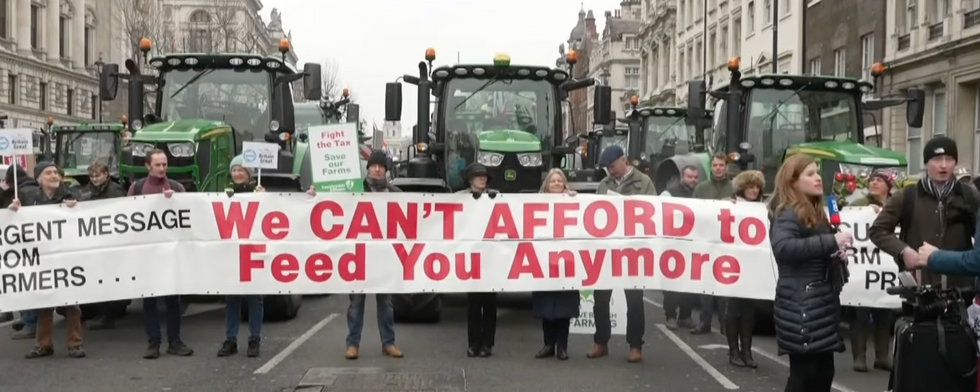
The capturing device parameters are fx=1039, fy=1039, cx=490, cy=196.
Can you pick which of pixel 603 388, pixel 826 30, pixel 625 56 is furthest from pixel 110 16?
pixel 603 388

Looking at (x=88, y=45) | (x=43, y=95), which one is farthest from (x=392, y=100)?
(x=88, y=45)

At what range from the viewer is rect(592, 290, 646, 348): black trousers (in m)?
9.84

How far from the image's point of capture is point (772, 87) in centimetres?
1468

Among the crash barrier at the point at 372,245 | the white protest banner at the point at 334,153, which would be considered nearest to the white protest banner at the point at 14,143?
the crash barrier at the point at 372,245

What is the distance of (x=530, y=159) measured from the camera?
13.4 metres

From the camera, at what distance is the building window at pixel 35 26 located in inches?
2702

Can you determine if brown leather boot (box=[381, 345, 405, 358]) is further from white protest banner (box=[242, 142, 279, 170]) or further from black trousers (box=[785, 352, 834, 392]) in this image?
black trousers (box=[785, 352, 834, 392])

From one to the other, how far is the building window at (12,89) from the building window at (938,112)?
52249 mm

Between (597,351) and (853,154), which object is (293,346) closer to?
(597,351)

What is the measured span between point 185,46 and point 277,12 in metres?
98.5

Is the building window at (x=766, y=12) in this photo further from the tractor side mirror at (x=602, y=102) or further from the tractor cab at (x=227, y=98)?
the tractor cab at (x=227, y=98)

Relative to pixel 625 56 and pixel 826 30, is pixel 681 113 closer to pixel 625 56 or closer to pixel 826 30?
pixel 826 30

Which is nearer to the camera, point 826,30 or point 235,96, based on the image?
point 235,96

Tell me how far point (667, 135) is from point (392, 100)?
30.7 ft
